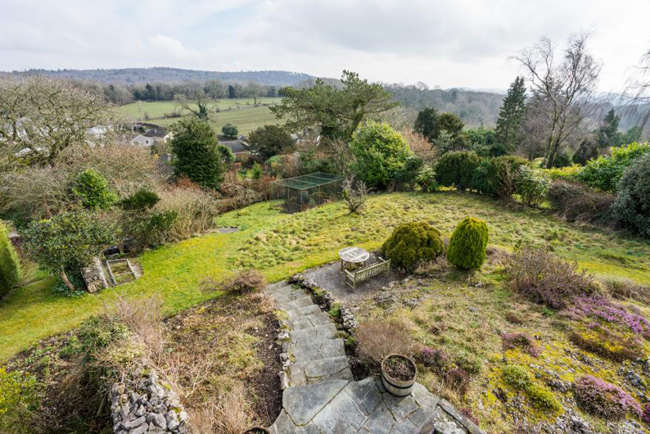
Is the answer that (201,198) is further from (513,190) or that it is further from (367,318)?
(513,190)

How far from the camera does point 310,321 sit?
646 cm

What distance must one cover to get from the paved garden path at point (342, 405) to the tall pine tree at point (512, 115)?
3234 centimetres

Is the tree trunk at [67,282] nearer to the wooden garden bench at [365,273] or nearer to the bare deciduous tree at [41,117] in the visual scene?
the wooden garden bench at [365,273]

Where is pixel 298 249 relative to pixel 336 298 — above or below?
below

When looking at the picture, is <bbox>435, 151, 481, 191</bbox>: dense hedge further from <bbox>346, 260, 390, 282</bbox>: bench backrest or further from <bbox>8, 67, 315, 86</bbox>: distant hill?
<bbox>8, 67, 315, 86</bbox>: distant hill

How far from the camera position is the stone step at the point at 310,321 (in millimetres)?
6258

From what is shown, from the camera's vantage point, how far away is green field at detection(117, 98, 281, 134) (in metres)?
55.7

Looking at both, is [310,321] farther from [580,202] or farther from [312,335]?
[580,202]

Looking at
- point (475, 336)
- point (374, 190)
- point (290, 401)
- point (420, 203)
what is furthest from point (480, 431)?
point (374, 190)

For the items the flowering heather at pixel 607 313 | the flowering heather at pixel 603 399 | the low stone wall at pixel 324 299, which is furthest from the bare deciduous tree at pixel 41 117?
the flowering heather at pixel 607 313

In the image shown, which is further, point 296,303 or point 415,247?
point 415,247

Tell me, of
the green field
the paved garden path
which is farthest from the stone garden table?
the green field

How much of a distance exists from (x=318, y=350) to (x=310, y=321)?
1.06m

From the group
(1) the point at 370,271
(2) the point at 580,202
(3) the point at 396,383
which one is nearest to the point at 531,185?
(2) the point at 580,202
